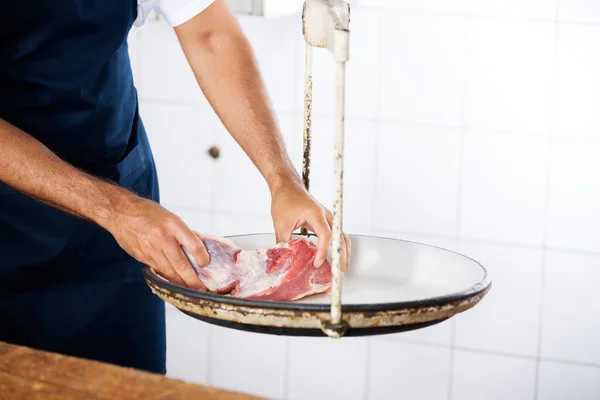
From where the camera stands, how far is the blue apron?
1.30 metres

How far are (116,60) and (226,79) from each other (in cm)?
21

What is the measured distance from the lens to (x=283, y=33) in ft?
7.26

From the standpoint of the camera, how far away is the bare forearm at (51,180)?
1080mm

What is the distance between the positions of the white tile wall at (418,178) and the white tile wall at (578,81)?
29cm

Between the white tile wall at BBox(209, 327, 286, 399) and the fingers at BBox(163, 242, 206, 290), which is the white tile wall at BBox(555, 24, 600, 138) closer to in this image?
the white tile wall at BBox(209, 327, 286, 399)

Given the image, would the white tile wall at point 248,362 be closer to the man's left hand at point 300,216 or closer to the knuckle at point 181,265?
the man's left hand at point 300,216

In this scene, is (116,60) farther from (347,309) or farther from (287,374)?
(287,374)

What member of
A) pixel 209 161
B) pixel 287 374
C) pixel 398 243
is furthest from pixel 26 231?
pixel 287 374

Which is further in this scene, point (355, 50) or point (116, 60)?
point (355, 50)

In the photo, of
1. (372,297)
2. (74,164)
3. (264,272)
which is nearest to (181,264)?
(264,272)

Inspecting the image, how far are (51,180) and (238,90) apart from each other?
48 cm

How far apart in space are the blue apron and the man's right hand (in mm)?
388

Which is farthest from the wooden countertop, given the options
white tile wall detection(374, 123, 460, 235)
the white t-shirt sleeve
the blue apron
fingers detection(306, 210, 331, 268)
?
white tile wall detection(374, 123, 460, 235)

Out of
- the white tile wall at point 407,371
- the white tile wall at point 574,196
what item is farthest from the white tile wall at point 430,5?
the white tile wall at point 407,371
